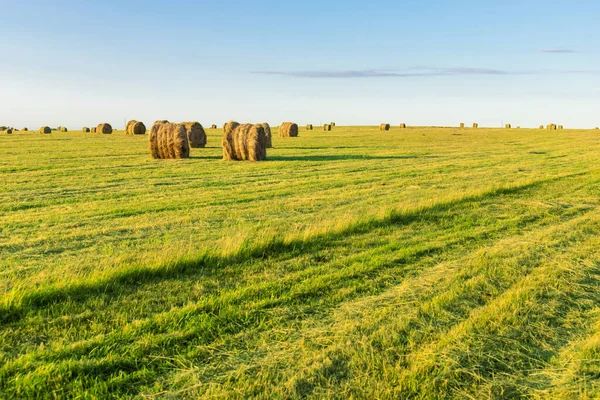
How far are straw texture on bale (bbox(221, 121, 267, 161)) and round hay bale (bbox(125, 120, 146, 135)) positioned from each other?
98.5 feet

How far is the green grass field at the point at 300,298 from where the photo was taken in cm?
366

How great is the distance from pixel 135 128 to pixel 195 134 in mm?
21550

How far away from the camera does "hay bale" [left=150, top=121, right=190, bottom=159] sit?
73.2ft

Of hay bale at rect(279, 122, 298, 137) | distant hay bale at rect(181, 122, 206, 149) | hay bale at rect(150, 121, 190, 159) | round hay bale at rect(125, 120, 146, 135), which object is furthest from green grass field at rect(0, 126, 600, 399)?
round hay bale at rect(125, 120, 146, 135)

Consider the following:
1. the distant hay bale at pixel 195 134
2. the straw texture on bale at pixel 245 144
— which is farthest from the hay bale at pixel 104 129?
the straw texture on bale at pixel 245 144

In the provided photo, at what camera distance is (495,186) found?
41.8 ft

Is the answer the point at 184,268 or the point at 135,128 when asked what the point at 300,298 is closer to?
the point at 184,268

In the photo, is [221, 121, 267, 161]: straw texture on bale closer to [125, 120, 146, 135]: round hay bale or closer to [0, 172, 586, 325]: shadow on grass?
[0, 172, 586, 325]: shadow on grass

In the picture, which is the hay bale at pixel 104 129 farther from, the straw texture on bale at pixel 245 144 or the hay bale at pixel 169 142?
the straw texture on bale at pixel 245 144

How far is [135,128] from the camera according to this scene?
Answer: 48.9 metres

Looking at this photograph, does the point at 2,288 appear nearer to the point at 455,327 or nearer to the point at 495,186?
the point at 455,327

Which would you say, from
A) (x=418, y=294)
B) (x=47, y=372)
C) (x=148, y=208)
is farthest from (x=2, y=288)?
(x=148, y=208)

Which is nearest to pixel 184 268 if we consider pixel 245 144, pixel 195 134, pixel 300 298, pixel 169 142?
pixel 300 298

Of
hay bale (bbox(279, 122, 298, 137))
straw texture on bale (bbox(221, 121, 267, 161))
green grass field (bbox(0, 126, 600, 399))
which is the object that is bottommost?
green grass field (bbox(0, 126, 600, 399))
